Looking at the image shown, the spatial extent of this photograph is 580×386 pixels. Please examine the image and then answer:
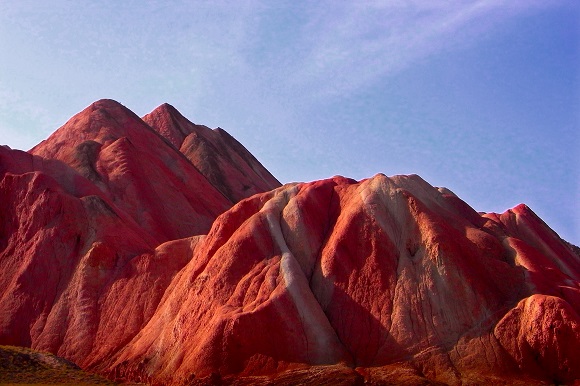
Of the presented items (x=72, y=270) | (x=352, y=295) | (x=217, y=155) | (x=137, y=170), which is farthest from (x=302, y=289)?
(x=217, y=155)

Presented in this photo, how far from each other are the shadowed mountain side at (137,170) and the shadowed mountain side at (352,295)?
23.5 m

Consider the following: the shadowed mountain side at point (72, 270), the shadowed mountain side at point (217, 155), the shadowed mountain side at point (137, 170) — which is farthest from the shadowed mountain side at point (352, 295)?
the shadowed mountain side at point (217, 155)

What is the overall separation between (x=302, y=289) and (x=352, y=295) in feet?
10.1

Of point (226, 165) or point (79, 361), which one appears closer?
point (79, 361)

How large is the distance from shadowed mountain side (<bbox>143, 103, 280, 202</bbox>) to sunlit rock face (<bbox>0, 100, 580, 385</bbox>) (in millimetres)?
35783

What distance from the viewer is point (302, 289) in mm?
48188

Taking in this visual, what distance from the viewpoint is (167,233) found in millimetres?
77125

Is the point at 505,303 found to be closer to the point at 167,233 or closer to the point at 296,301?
the point at 296,301

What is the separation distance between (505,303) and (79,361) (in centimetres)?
2743

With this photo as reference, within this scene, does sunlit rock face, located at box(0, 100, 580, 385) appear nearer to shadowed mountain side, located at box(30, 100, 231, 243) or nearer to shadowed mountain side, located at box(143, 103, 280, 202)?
shadowed mountain side, located at box(30, 100, 231, 243)

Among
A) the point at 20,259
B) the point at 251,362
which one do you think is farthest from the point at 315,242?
the point at 20,259

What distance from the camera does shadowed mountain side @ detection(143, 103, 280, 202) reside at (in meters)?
106

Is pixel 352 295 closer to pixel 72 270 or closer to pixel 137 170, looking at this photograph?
pixel 72 270

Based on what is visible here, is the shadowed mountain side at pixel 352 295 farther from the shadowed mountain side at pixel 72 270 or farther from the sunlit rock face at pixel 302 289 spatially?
the shadowed mountain side at pixel 72 270
